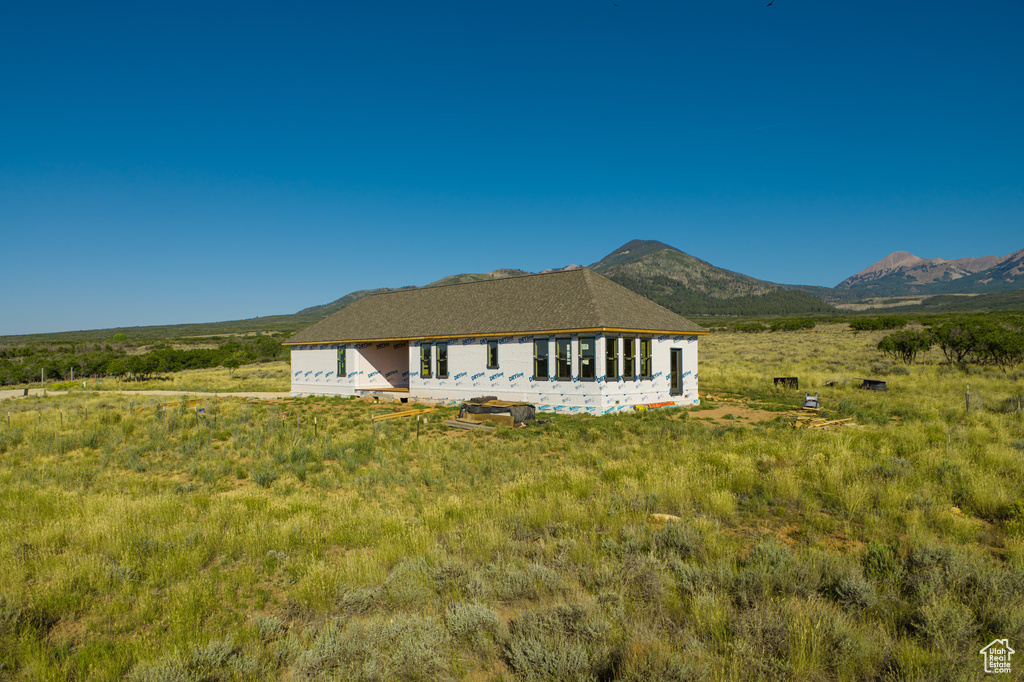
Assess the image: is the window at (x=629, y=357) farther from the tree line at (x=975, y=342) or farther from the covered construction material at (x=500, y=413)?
the tree line at (x=975, y=342)

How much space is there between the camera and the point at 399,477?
34.6 feet

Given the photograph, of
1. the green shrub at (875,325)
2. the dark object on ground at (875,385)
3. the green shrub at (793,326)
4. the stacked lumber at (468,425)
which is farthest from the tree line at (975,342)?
the green shrub at (793,326)

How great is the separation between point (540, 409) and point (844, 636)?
16.7m

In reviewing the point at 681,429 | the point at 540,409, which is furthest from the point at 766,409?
the point at 540,409

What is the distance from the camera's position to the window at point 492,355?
2281cm

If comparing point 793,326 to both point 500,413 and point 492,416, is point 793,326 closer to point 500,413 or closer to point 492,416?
point 500,413

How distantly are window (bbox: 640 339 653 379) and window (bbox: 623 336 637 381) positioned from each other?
0.59m

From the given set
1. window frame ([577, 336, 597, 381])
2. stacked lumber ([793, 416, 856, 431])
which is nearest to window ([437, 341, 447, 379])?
window frame ([577, 336, 597, 381])

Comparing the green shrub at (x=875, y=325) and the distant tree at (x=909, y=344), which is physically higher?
the green shrub at (x=875, y=325)

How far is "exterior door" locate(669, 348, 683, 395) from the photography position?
23.2m

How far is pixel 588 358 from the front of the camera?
2006 cm

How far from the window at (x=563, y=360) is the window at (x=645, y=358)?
3436 mm

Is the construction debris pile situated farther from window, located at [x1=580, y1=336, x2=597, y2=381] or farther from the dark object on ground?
the dark object on ground

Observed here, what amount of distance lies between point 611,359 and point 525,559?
14.6 m
